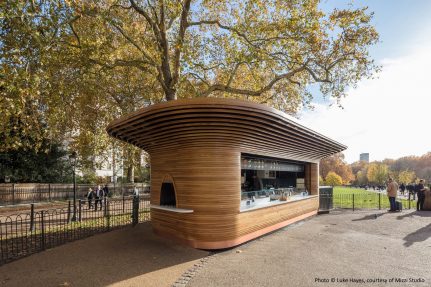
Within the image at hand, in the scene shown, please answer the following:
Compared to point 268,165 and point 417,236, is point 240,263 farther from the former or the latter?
point 417,236

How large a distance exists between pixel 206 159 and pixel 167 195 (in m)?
2.39

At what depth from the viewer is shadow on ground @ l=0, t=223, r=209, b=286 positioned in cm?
551

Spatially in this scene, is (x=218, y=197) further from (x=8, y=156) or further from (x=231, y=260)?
(x=8, y=156)

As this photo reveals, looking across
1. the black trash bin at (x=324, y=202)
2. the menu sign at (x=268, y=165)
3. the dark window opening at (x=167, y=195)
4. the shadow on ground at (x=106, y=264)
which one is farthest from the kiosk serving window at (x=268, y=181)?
the shadow on ground at (x=106, y=264)

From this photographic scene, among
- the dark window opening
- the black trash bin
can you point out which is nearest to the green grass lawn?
the black trash bin

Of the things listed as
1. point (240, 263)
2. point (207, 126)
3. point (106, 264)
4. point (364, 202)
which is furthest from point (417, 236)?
point (364, 202)

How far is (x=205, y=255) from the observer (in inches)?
282

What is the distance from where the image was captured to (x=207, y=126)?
23.6ft

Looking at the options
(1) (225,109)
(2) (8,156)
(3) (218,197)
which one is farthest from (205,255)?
(2) (8,156)

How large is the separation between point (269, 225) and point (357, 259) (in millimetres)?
3306

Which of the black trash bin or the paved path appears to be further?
the black trash bin

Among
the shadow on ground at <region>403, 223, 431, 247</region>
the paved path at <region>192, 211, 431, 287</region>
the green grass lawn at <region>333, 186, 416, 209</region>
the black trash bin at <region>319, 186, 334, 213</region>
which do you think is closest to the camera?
the paved path at <region>192, 211, 431, 287</region>

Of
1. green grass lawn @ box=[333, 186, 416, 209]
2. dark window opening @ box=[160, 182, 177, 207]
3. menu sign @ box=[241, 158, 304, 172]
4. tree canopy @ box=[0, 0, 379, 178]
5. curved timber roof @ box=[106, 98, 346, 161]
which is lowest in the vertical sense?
green grass lawn @ box=[333, 186, 416, 209]

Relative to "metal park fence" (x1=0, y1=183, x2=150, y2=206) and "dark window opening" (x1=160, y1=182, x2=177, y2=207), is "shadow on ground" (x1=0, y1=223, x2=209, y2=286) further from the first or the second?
"metal park fence" (x1=0, y1=183, x2=150, y2=206)
